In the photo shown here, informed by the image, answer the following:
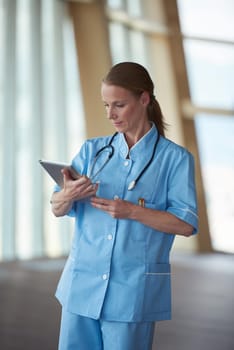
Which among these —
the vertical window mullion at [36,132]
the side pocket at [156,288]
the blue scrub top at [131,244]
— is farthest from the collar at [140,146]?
the vertical window mullion at [36,132]

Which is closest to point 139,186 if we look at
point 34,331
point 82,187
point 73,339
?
point 82,187

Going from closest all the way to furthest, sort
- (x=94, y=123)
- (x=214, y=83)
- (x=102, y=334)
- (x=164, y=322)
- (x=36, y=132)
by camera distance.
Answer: (x=102, y=334) → (x=164, y=322) → (x=36, y=132) → (x=94, y=123) → (x=214, y=83)

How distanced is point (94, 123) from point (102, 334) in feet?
19.0

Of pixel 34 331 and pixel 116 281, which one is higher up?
pixel 116 281

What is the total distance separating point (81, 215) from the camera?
1.53 m

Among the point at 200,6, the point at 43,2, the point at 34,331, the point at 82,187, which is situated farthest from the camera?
the point at 200,6

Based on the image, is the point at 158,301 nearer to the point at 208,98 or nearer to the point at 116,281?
the point at 116,281

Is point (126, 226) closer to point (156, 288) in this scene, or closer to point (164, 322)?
point (156, 288)

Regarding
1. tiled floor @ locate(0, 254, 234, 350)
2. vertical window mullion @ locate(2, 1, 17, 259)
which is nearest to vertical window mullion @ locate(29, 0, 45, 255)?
vertical window mullion @ locate(2, 1, 17, 259)

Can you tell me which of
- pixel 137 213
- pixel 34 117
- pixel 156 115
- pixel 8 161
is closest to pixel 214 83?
pixel 34 117

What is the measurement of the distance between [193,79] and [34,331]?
6.51 m

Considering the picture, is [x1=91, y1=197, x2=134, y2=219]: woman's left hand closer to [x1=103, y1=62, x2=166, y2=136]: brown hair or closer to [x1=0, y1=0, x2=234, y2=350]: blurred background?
[x1=103, y1=62, x2=166, y2=136]: brown hair

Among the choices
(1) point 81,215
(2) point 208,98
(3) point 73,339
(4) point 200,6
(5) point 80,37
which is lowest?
(3) point 73,339

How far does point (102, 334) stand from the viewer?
4.83 ft
